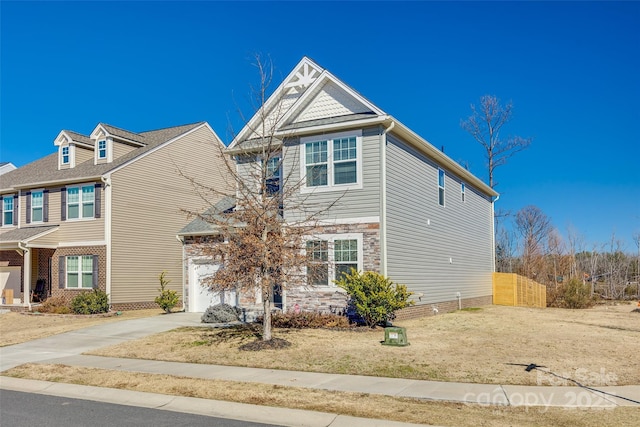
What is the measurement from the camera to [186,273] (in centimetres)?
2317

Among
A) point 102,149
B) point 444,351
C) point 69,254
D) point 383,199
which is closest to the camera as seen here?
point 444,351

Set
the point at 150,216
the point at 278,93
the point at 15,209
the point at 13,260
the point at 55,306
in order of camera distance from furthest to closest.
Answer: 1. the point at 15,209
2. the point at 13,260
3. the point at 150,216
4. the point at 55,306
5. the point at 278,93

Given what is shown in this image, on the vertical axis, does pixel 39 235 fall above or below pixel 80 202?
below

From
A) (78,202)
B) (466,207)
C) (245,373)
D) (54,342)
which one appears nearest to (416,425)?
(245,373)

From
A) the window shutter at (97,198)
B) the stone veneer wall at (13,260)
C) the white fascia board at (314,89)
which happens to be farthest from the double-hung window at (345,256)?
the stone veneer wall at (13,260)

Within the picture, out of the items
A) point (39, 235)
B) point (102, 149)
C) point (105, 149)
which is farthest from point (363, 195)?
point (39, 235)

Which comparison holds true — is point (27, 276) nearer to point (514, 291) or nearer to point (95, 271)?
point (95, 271)

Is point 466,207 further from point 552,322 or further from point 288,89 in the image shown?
point 288,89

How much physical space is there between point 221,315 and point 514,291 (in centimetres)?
1768

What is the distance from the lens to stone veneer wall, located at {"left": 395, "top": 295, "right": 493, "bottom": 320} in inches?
740

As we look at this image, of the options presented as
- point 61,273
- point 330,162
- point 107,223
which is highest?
point 330,162

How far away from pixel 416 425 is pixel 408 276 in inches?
465

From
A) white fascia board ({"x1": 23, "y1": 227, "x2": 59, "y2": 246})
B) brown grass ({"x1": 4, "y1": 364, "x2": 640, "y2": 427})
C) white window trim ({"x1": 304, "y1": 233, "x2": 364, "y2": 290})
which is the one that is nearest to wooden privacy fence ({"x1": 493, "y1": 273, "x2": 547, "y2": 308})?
white window trim ({"x1": 304, "y1": 233, "x2": 364, "y2": 290})

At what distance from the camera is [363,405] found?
8.84 meters
